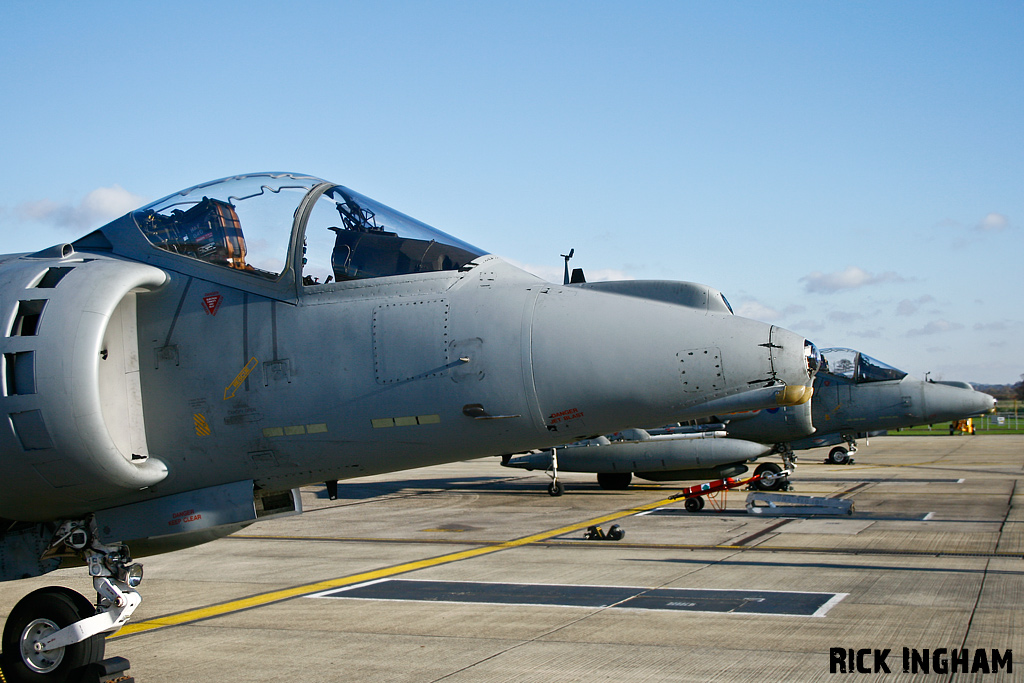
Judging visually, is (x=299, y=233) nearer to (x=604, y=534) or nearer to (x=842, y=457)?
(x=604, y=534)

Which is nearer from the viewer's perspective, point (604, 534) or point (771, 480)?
point (604, 534)

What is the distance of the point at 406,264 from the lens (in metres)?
5.34

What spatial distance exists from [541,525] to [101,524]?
1100cm

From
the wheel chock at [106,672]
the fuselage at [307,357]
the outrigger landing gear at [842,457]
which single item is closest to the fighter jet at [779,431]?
the outrigger landing gear at [842,457]

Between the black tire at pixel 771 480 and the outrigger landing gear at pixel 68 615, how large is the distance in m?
17.0

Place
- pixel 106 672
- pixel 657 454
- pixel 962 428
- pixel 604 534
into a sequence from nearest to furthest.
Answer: pixel 106 672 < pixel 604 534 < pixel 657 454 < pixel 962 428

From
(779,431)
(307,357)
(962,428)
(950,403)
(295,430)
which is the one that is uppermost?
(307,357)

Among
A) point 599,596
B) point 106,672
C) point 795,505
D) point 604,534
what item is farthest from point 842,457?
point 106,672

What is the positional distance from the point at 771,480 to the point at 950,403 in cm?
643

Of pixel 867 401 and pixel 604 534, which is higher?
pixel 867 401

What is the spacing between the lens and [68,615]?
18.9 ft

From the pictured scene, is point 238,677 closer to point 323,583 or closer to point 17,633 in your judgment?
point 17,633

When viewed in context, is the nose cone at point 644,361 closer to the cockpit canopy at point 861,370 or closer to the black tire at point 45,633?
the black tire at point 45,633

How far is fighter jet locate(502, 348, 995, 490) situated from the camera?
1998 centimetres
